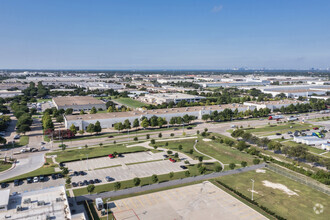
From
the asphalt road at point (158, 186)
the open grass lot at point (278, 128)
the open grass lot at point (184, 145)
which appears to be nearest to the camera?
the asphalt road at point (158, 186)

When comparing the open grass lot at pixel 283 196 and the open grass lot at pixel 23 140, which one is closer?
the open grass lot at pixel 283 196

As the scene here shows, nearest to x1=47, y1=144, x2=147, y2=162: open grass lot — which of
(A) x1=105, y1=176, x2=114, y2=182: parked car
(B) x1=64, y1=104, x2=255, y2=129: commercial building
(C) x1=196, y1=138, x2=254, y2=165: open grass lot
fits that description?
(A) x1=105, y1=176, x2=114, y2=182: parked car

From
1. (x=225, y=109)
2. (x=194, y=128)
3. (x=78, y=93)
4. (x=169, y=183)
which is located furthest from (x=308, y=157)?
(x=78, y=93)

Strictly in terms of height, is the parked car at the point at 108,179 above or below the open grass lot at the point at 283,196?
below

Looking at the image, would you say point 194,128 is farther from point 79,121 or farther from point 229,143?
point 79,121

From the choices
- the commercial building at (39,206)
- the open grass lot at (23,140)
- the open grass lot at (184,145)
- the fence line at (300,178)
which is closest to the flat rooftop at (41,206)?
the commercial building at (39,206)

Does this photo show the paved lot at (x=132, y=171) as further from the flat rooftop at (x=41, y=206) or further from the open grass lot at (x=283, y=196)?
the flat rooftop at (x=41, y=206)

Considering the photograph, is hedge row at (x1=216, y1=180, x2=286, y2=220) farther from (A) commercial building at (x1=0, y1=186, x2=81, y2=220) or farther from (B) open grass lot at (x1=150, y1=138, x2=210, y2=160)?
(A) commercial building at (x1=0, y1=186, x2=81, y2=220)
